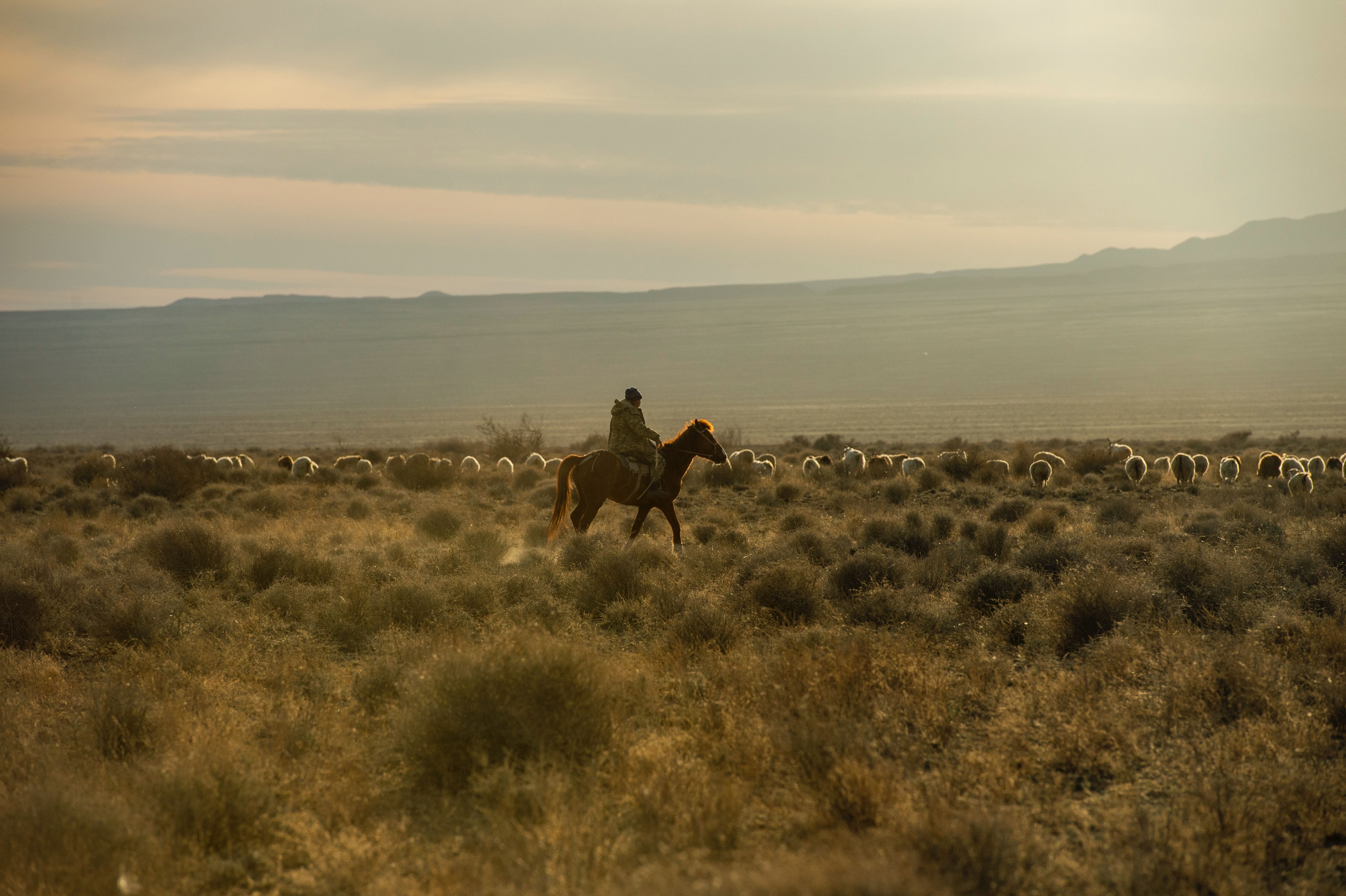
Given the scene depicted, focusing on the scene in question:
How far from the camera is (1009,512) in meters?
16.5

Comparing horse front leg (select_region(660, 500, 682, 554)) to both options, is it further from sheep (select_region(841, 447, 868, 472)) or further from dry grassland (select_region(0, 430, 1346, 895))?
sheep (select_region(841, 447, 868, 472))

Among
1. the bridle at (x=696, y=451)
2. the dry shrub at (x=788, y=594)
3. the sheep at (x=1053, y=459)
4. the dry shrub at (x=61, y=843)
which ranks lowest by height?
the sheep at (x=1053, y=459)

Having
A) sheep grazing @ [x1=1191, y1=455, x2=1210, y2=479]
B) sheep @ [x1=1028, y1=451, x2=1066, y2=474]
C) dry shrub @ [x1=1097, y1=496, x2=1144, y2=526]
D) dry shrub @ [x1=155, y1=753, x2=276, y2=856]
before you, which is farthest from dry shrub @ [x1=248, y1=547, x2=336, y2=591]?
sheep grazing @ [x1=1191, y1=455, x2=1210, y2=479]

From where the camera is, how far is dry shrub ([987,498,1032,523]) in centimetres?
1631

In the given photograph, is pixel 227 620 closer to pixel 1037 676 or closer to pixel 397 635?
pixel 397 635

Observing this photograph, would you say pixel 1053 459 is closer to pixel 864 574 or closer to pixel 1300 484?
pixel 1300 484

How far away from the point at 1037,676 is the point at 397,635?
508 centimetres

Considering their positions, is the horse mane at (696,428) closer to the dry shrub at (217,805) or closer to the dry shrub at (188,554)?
the dry shrub at (188,554)

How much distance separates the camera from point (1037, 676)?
689 centimetres

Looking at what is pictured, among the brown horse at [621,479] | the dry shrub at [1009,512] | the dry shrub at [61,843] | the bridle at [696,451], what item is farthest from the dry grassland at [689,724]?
the dry shrub at [1009,512]

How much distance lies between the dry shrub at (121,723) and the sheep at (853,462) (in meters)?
21.1

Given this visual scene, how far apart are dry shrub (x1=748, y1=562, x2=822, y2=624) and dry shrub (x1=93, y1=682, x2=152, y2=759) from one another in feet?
16.5

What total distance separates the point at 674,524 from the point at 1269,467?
1702 cm

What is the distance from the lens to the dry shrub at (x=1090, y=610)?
26.4ft
